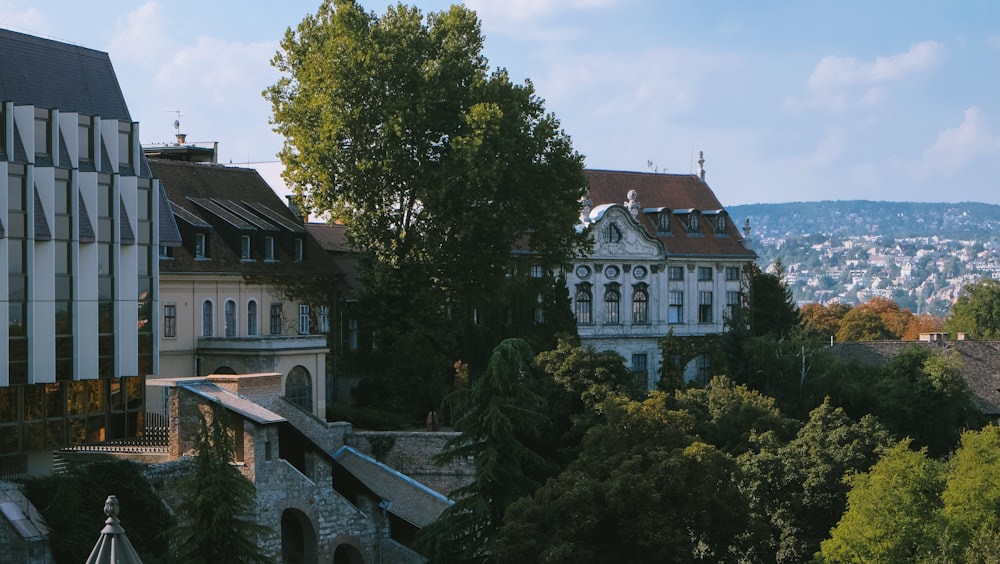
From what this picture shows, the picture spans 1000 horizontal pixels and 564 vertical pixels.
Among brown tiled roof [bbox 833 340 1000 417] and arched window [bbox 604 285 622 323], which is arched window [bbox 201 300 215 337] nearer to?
arched window [bbox 604 285 622 323]

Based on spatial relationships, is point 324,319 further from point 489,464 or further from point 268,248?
point 489,464

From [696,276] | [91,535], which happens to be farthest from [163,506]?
[696,276]

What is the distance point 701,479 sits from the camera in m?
40.1

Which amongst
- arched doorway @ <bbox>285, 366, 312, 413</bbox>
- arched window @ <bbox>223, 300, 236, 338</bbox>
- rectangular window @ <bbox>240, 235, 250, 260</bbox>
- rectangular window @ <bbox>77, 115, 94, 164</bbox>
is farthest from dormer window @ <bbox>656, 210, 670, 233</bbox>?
rectangular window @ <bbox>77, 115, 94, 164</bbox>

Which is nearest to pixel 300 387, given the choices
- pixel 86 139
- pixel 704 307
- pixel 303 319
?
pixel 303 319

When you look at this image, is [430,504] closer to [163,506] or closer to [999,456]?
[163,506]

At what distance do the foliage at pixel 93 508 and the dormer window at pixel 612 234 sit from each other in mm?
35161

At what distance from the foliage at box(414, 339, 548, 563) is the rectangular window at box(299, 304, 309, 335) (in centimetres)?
1704

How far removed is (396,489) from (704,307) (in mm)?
29069

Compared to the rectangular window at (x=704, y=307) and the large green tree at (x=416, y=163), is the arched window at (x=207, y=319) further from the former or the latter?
the rectangular window at (x=704, y=307)

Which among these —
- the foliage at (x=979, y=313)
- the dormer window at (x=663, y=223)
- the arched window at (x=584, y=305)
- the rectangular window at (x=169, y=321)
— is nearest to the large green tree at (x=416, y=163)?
the rectangular window at (x=169, y=321)

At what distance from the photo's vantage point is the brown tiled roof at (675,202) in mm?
73125

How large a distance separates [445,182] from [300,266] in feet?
20.5

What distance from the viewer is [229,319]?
5394 centimetres
